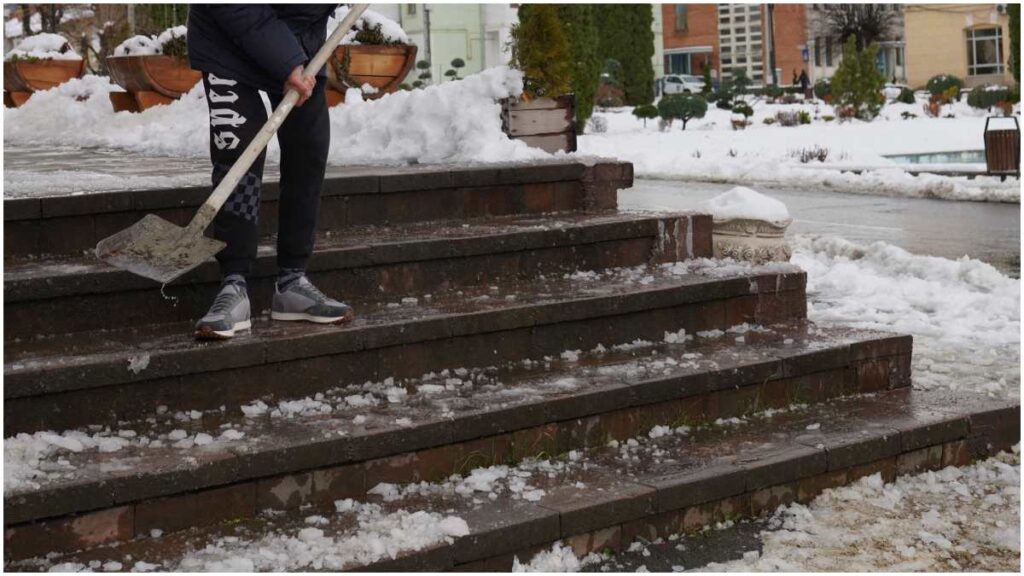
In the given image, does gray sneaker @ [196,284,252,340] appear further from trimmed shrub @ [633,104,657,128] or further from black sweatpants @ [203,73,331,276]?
trimmed shrub @ [633,104,657,128]

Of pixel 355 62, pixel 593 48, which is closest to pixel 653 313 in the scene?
pixel 355 62

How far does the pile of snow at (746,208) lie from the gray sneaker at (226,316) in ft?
8.34

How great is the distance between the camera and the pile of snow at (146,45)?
11133 millimetres

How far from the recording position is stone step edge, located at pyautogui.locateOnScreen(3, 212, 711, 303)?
4297 millimetres

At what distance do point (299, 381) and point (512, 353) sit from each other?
2.74ft

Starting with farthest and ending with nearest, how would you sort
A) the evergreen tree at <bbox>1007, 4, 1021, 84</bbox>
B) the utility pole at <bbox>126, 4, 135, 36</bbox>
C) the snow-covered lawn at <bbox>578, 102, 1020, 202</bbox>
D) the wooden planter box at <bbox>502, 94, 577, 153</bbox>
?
the evergreen tree at <bbox>1007, 4, 1021, 84</bbox>, the utility pole at <bbox>126, 4, 135, 36</bbox>, the snow-covered lawn at <bbox>578, 102, 1020, 202</bbox>, the wooden planter box at <bbox>502, 94, 577, 153</bbox>

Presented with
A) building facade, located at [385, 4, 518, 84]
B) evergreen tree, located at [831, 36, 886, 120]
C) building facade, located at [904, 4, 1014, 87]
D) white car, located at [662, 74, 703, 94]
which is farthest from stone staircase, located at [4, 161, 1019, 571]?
white car, located at [662, 74, 703, 94]

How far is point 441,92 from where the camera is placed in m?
7.35

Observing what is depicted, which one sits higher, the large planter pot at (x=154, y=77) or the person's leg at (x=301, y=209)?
the large planter pot at (x=154, y=77)

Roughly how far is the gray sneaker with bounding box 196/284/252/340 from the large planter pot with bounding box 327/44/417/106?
20.0ft

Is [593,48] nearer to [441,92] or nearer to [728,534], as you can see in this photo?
[441,92]

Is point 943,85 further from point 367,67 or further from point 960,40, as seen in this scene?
point 367,67

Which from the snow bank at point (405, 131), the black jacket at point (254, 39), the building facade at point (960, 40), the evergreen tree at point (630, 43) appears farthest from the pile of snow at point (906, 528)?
the building facade at point (960, 40)

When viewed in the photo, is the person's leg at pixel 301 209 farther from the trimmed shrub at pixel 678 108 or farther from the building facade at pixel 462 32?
the building facade at pixel 462 32
